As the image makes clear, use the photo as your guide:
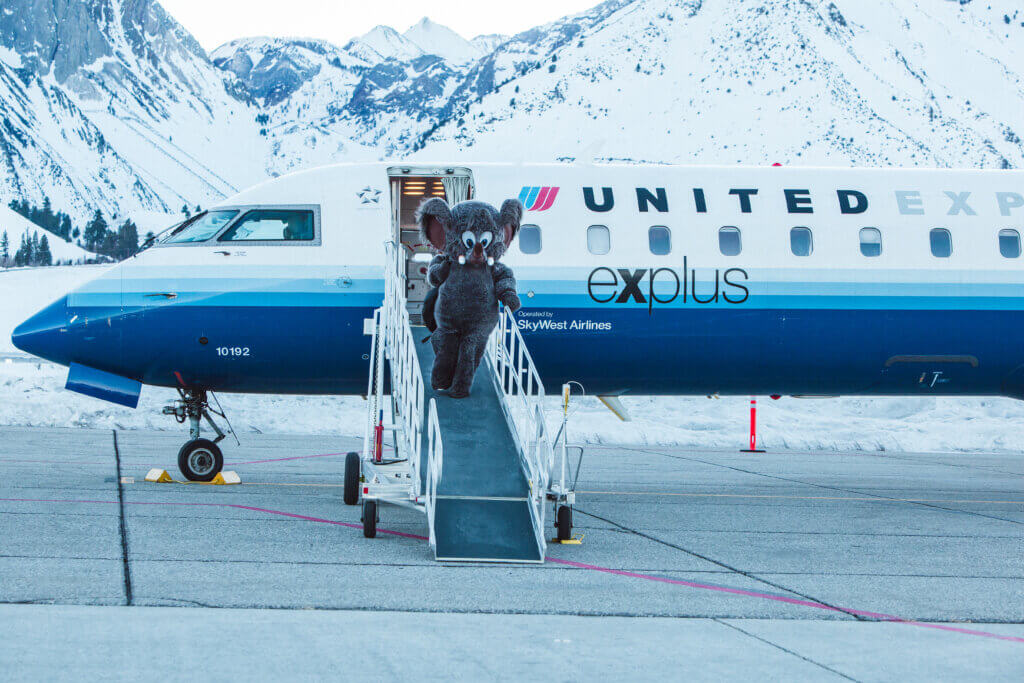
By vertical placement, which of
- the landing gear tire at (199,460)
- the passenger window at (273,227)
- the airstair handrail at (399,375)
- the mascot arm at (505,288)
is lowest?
the landing gear tire at (199,460)

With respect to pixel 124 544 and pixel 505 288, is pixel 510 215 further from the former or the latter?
pixel 124 544

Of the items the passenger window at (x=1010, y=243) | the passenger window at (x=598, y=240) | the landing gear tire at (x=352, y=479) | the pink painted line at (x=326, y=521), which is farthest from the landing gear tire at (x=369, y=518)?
the passenger window at (x=1010, y=243)

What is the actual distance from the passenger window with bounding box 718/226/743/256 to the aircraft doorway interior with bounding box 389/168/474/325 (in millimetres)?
3183

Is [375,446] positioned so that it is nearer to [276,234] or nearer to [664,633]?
[276,234]

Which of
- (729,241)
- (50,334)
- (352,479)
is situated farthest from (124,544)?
→ (729,241)

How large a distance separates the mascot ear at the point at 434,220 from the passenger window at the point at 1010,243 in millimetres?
7830

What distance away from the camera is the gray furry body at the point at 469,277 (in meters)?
10.4

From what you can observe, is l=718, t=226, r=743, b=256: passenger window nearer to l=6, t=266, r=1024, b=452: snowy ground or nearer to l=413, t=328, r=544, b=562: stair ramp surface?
l=413, t=328, r=544, b=562: stair ramp surface

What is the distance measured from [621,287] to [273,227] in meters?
4.35

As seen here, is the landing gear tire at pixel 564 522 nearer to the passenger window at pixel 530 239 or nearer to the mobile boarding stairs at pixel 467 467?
the mobile boarding stairs at pixel 467 467

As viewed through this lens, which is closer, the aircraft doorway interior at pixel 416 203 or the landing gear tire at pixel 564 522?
the landing gear tire at pixel 564 522

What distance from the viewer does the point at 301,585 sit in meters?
7.34

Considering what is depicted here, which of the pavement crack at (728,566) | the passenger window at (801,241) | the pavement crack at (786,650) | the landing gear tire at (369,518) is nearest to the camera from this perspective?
the pavement crack at (786,650)

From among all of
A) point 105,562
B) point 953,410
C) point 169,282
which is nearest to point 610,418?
point 953,410
